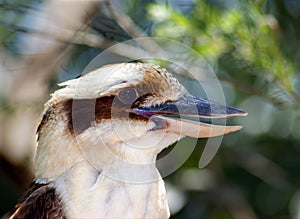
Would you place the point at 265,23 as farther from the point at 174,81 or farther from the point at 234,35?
the point at 174,81

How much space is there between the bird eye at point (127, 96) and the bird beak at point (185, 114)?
0.09 feet

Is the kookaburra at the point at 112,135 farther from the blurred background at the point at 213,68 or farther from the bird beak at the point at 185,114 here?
the blurred background at the point at 213,68

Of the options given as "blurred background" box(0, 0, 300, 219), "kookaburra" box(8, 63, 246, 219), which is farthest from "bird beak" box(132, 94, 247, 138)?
"blurred background" box(0, 0, 300, 219)

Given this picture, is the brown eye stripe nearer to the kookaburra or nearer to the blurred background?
the kookaburra

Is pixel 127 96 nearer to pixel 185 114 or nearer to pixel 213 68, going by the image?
pixel 185 114

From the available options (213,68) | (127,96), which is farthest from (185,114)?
(213,68)

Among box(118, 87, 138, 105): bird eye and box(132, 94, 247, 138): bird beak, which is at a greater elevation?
box(118, 87, 138, 105): bird eye

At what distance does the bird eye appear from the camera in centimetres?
216

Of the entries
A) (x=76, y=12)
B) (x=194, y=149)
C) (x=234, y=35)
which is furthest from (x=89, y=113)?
(x=194, y=149)

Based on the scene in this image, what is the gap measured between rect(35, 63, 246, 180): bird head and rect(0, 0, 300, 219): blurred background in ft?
1.83

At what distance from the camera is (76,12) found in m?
3.04

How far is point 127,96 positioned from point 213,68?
29.1 inches

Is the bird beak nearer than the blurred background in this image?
Yes

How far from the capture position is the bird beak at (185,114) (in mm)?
2170
